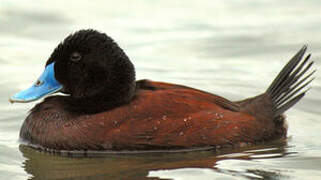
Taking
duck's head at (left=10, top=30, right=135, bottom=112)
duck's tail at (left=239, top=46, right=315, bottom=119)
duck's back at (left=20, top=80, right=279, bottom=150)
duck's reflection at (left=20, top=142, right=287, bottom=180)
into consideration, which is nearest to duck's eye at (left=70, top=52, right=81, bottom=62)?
duck's head at (left=10, top=30, right=135, bottom=112)

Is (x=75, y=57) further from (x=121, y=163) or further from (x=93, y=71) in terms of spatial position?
(x=121, y=163)

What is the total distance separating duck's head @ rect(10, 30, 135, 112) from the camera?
7.38 meters

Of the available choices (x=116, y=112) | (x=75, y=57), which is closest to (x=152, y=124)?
(x=116, y=112)

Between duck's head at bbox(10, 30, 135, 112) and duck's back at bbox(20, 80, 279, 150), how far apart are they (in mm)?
143

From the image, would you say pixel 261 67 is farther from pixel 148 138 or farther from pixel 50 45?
pixel 148 138

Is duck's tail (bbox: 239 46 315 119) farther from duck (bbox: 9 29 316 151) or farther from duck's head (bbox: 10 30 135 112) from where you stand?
duck's head (bbox: 10 30 135 112)

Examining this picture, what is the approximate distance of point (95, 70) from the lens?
743cm

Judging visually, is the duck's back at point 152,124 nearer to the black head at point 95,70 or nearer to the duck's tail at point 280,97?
the black head at point 95,70

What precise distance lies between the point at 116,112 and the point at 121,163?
470 millimetres

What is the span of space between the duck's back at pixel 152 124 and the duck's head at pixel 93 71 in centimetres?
14

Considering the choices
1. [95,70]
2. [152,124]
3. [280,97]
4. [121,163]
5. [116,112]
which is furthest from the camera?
[280,97]

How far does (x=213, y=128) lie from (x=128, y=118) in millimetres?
745

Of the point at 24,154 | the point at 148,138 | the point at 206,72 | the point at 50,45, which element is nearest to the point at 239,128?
the point at 148,138

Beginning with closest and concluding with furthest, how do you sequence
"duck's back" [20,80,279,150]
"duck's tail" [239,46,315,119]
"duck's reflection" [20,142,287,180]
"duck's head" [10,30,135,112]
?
"duck's reflection" [20,142,287,180], "duck's back" [20,80,279,150], "duck's head" [10,30,135,112], "duck's tail" [239,46,315,119]
